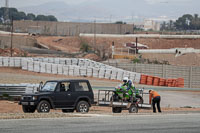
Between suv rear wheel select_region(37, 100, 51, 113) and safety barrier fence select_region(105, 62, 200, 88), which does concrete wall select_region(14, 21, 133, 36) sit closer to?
safety barrier fence select_region(105, 62, 200, 88)

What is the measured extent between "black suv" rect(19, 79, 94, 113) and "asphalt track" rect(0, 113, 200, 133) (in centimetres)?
433

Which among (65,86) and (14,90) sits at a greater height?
(65,86)

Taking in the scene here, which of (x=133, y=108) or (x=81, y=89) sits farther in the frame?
(x=133, y=108)

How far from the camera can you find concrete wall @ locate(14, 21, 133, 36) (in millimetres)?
128337

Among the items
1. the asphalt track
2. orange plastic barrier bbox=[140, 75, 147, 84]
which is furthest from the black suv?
orange plastic barrier bbox=[140, 75, 147, 84]

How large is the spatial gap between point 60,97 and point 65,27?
4262 inches

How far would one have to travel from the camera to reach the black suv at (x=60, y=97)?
21156 millimetres

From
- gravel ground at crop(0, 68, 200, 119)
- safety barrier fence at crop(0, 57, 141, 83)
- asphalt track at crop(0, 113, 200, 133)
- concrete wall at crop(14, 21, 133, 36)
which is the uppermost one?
concrete wall at crop(14, 21, 133, 36)

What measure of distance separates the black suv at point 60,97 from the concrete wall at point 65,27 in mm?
103796

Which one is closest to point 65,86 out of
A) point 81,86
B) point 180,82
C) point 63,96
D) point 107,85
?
point 63,96

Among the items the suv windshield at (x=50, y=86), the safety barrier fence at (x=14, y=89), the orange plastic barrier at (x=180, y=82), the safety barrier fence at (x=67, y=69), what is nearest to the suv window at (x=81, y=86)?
the suv windshield at (x=50, y=86)

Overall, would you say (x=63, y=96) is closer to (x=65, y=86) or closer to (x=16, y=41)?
(x=65, y=86)

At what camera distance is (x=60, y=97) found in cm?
2167

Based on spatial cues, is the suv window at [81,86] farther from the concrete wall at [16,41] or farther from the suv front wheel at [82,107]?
the concrete wall at [16,41]
